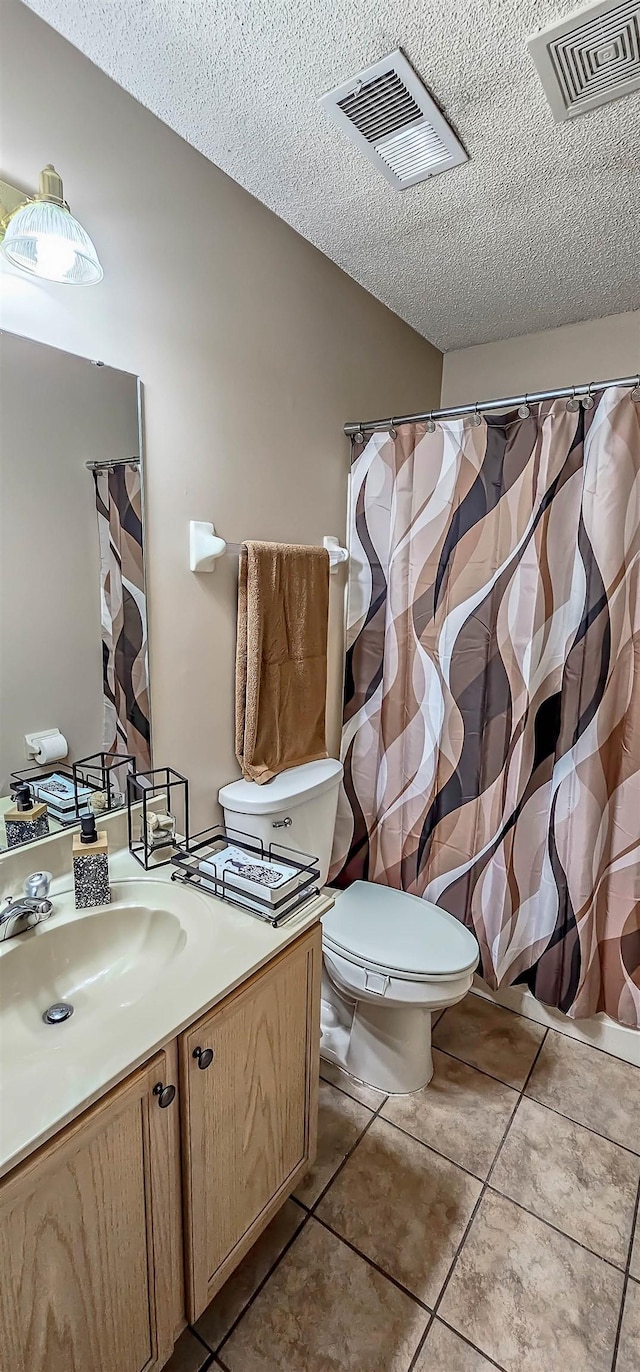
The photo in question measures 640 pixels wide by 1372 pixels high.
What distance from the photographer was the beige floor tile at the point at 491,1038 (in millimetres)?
1691

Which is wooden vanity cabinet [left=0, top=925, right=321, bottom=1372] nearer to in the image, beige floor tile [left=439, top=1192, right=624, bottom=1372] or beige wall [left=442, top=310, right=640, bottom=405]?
beige floor tile [left=439, top=1192, right=624, bottom=1372]

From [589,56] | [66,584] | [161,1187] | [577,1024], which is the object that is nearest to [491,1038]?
[577,1024]

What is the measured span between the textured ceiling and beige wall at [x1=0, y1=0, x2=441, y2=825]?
8 centimetres

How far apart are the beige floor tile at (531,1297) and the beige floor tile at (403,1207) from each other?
0.14 ft

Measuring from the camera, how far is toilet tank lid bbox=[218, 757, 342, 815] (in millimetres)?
1500

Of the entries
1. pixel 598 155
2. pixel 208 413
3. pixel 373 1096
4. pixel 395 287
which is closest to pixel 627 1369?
pixel 373 1096

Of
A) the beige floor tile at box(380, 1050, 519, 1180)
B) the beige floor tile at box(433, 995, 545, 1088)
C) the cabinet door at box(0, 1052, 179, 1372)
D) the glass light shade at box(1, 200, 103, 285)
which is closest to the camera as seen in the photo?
the cabinet door at box(0, 1052, 179, 1372)

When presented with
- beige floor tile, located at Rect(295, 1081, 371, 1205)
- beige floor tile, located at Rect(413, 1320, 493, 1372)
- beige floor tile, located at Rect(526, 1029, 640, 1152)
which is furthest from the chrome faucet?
beige floor tile, located at Rect(526, 1029, 640, 1152)

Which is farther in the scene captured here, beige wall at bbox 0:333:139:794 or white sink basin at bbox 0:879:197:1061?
beige wall at bbox 0:333:139:794

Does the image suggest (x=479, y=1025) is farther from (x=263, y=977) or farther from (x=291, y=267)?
(x=291, y=267)

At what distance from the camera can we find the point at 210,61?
108 cm

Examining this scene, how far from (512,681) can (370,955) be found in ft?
2.76

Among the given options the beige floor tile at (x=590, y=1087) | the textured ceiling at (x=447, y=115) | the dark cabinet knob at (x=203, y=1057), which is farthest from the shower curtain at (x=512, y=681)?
the dark cabinet knob at (x=203, y=1057)

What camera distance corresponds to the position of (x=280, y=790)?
61.8 inches
